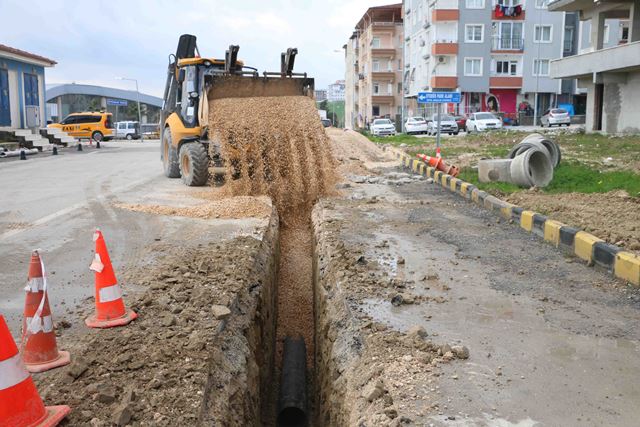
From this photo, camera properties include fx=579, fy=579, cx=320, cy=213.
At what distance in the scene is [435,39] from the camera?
167 ft

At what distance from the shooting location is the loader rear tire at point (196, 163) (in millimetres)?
11805

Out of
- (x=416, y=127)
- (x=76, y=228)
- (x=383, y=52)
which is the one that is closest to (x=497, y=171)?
(x=76, y=228)

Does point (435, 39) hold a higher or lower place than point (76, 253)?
higher

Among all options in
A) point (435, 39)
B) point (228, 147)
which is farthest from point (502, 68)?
point (228, 147)

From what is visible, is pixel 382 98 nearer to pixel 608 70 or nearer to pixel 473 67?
pixel 473 67

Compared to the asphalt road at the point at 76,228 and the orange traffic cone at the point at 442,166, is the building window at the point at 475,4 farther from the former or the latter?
the asphalt road at the point at 76,228

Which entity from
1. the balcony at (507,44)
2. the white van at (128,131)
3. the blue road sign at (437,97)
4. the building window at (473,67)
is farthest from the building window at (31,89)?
the balcony at (507,44)

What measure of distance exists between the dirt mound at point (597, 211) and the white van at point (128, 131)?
46.7 m

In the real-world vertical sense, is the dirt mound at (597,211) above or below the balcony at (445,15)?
below

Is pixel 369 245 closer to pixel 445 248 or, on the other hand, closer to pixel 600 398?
pixel 445 248

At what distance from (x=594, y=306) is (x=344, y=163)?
13037 mm

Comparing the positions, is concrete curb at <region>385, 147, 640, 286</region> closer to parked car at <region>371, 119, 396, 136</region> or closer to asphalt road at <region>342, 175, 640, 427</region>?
asphalt road at <region>342, 175, 640, 427</region>

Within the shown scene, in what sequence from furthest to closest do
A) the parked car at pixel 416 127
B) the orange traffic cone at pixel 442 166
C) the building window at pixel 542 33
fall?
the building window at pixel 542 33 < the parked car at pixel 416 127 < the orange traffic cone at pixel 442 166

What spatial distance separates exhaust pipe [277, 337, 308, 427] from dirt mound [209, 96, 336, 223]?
4858 mm
